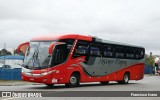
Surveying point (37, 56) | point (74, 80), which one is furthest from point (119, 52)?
point (37, 56)

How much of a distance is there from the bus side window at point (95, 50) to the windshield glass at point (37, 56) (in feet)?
13.3

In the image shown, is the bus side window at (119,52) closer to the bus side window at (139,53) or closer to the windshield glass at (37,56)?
the bus side window at (139,53)

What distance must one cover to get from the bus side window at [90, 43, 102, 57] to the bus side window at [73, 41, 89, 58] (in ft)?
2.24

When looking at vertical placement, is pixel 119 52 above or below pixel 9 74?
above

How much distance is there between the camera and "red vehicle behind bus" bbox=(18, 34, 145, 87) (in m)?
23.5

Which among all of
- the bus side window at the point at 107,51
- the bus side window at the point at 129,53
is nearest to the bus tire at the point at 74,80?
the bus side window at the point at 107,51

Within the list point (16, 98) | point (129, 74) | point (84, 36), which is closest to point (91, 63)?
point (84, 36)

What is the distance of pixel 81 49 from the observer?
85.1 ft

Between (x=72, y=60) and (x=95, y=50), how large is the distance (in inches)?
119

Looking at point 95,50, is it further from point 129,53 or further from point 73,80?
point 129,53

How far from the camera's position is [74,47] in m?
25.1

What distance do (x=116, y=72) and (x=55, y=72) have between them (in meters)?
8.26

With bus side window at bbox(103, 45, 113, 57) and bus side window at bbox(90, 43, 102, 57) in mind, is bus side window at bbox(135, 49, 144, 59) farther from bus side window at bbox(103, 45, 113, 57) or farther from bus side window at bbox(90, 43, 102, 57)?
bus side window at bbox(90, 43, 102, 57)

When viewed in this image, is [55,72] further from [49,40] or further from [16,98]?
[16,98]
